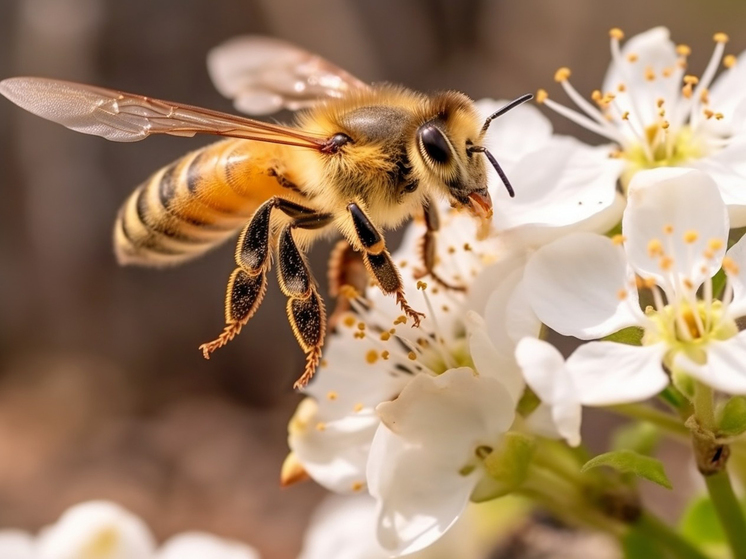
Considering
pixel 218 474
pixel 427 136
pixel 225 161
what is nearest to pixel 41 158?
pixel 218 474

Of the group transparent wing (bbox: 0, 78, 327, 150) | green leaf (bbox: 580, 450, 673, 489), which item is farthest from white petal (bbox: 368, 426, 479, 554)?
transparent wing (bbox: 0, 78, 327, 150)

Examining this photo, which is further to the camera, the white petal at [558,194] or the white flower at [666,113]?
the white flower at [666,113]

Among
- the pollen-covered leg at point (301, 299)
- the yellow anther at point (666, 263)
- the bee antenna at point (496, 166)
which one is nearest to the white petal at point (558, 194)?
the bee antenna at point (496, 166)

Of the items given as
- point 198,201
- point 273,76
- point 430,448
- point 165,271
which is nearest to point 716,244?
point 430,448

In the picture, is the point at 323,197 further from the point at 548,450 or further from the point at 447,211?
the point at 548,450

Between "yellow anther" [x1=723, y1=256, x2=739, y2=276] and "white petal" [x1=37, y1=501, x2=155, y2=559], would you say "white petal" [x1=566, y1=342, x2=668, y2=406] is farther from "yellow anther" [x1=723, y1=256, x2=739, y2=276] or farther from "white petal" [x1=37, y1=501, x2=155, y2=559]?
"white petal" [x1=37, y1=501, x2=155, y2=559]

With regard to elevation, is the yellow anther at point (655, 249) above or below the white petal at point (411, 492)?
above

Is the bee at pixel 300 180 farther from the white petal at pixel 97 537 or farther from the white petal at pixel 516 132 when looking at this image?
the white petal at pixel 97 537
